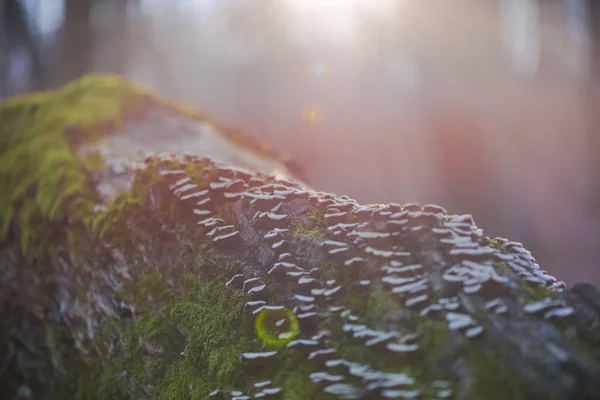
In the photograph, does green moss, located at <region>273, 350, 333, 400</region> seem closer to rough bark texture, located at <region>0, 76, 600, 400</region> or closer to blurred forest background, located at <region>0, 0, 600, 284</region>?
rough bark texture, located at <region>0, 76, 600, 400</region>

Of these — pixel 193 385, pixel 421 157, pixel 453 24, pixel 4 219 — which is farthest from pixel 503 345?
pixel 453 24

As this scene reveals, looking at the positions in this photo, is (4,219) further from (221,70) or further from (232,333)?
(221,70)

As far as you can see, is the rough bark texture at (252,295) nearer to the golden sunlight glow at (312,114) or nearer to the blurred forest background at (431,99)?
the blurred forest background at (431,99)

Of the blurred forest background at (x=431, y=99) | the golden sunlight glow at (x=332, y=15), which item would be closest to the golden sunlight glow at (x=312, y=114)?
the blurred forest background at (x=431, y=99)

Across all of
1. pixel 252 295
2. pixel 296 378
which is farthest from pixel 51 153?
pixel 296 378

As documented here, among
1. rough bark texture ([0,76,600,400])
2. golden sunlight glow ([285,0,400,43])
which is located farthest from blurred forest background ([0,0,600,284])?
rough bark texture ([0,76,600,400])

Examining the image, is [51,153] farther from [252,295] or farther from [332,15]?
[332,15]
